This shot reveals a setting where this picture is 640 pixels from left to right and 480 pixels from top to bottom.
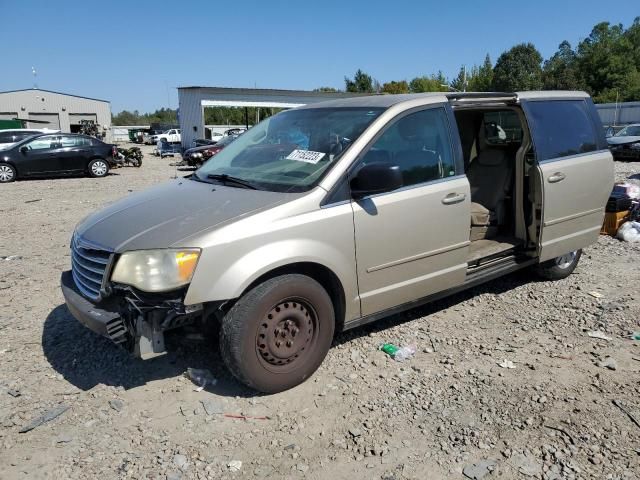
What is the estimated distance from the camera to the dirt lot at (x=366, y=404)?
2629 millimetres

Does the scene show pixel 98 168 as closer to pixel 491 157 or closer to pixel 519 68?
pixel 491 157

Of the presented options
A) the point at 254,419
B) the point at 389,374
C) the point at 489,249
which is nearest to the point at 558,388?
the point at 389,374

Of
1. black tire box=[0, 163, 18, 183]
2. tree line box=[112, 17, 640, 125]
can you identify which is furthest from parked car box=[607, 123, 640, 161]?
tree line box=[112, 17, 640, 125]

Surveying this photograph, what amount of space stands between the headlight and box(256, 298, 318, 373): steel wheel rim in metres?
0.58

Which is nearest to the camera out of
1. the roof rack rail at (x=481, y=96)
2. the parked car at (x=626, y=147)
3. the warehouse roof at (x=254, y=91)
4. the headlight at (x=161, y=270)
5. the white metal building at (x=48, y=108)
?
the headlight at (x=161, y=270)

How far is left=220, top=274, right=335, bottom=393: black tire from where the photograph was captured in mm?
2982

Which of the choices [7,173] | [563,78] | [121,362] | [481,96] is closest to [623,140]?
[481,96]

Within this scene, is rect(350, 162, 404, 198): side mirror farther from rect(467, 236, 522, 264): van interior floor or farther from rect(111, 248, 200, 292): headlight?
rect(467, 236, 522, 264): van interior floor

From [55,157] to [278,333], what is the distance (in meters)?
16.5

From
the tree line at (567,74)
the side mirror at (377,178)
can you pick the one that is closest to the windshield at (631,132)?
the side mirror at (377,178)

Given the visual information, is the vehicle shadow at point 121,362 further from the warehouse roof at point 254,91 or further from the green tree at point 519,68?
the green tree at point 519,68

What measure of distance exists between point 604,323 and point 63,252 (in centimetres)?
654

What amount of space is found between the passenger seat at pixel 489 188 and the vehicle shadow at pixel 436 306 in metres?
0.59

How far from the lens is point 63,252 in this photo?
22.1 feet
